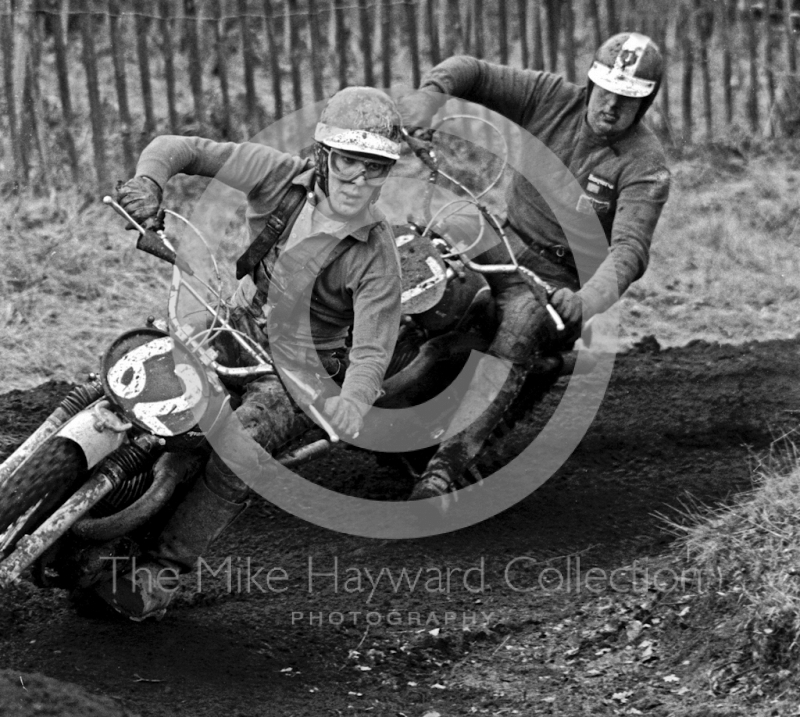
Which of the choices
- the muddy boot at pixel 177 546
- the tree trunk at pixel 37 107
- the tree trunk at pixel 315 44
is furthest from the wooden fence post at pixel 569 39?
the muddy boot at pixel 177 546

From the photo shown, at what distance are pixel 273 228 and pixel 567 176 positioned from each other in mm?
A: 2123

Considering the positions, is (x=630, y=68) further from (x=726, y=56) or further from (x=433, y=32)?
(x=726, y=56)

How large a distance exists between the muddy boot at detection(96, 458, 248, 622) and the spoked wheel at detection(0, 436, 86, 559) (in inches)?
17.3

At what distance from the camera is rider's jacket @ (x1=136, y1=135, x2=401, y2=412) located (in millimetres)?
4293

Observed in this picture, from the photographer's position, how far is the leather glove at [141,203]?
4.07m

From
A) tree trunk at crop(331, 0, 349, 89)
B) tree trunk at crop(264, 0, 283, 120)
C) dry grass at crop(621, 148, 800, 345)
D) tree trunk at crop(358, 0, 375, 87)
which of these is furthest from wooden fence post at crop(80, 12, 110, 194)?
dry grass at crop(621, 148, 800, 345)

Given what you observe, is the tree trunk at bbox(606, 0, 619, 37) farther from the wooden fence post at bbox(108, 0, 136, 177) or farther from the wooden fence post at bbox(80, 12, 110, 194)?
the wooden fence post at bbox(80, 12, 110, 194)

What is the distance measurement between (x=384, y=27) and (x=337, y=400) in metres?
5.86

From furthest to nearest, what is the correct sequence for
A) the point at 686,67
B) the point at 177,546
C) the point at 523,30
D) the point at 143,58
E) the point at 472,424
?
1. the point at 686,67
2. the point at 523,30
3. the point at 143,58
4. the point at 472,424
5. the point at 177,546

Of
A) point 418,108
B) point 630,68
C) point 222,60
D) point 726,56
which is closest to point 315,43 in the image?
point 222,60

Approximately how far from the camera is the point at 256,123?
30.6 feet

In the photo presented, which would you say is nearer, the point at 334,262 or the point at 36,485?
the point at 36,485

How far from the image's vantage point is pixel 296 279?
451cm

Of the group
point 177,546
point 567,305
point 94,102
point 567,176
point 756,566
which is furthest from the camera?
point 94,102
